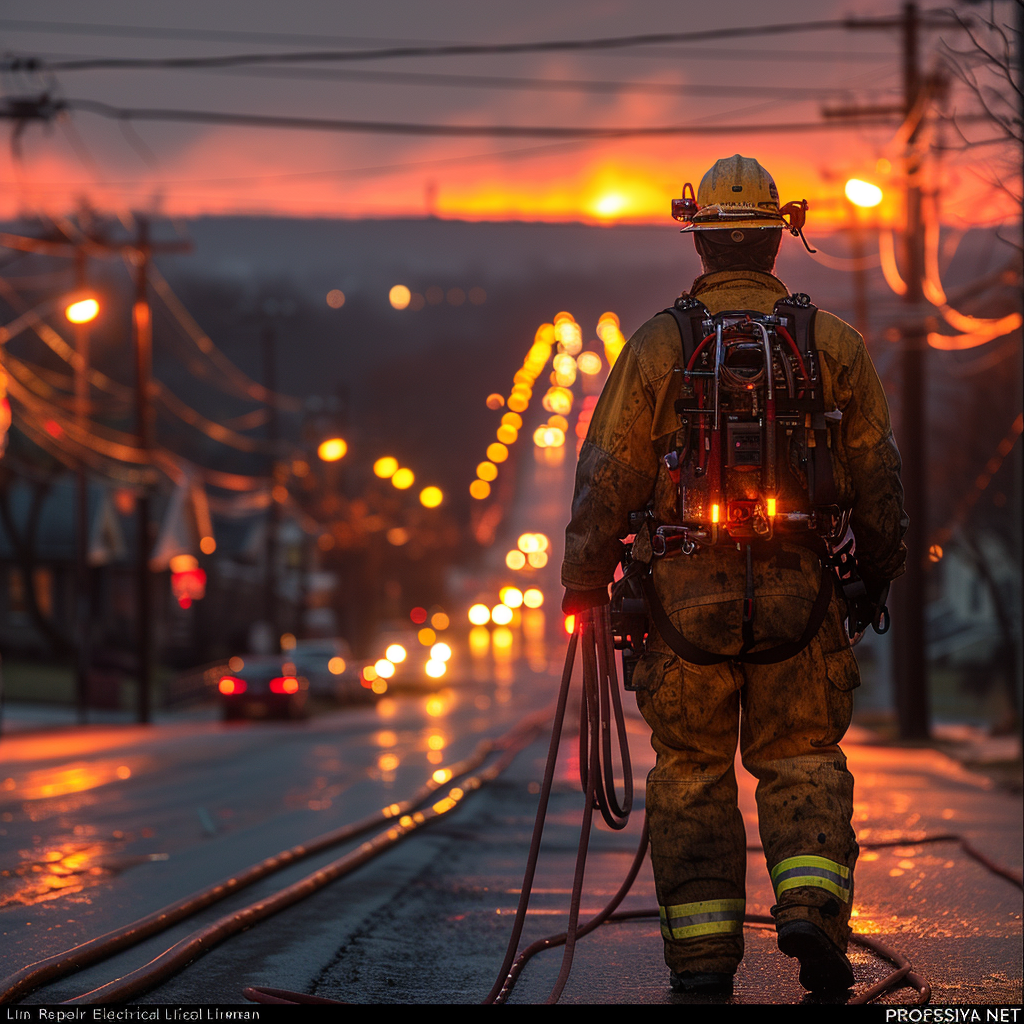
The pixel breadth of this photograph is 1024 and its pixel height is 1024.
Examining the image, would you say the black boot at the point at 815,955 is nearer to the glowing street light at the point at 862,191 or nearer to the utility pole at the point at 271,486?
the glowing street light at the point at 862,191

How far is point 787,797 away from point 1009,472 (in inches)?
1309

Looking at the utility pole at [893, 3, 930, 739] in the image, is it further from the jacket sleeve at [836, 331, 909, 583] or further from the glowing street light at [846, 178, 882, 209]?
the jacket sleeve at [836, 331, 909, 583]

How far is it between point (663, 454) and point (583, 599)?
52 cm

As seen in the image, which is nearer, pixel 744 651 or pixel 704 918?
pixel 704 918

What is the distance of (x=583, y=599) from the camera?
495 centimetres

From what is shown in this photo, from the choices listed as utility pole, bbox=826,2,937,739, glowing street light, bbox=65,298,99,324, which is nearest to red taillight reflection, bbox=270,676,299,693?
glowing street light, bbox=65,298,99,324

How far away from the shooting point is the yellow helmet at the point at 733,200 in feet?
16.5

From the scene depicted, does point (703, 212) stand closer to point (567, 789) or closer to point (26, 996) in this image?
point (26, 996)

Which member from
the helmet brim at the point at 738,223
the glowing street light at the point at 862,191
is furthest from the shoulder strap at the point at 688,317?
the glowing street light at the point at 862,191

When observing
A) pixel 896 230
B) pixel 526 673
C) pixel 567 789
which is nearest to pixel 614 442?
pixel 567 789

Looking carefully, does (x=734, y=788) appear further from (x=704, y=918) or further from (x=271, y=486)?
(x=271, y=486)

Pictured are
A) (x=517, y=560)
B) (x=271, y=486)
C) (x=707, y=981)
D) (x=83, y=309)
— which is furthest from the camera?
(x=517, y=560)

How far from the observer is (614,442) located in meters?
4.79

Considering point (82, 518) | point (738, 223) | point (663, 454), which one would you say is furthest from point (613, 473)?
point (82, 518)
